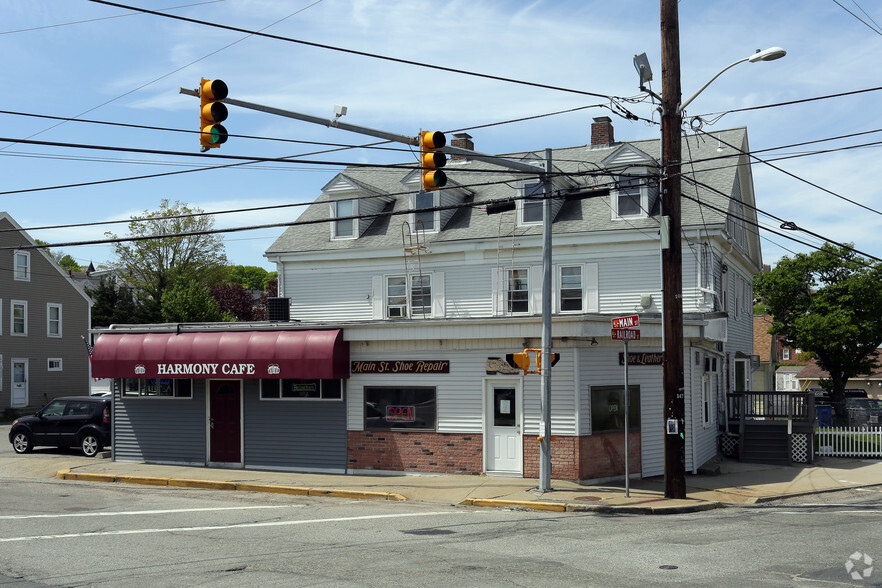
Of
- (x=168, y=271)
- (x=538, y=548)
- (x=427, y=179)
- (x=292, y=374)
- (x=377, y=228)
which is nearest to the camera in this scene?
(x=538, y=548)

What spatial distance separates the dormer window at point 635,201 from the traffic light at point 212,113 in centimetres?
1642

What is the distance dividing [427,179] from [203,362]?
32.8 ft

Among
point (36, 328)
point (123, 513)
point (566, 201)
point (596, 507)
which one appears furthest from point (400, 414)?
point (36, 328)

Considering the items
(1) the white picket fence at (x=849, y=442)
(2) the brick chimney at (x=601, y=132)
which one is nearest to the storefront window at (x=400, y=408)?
(1) the white picket fence at (x=849, y=442)

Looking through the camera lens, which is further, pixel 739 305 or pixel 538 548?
pixel 739 305

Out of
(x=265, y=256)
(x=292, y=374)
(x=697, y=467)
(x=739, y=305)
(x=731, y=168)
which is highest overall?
(x=731, y=168)

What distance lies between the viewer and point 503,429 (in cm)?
1908

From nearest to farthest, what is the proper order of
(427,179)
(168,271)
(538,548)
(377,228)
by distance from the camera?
1. (538,548)
2. (427,179)
3. (377,228)
4. (168,271)

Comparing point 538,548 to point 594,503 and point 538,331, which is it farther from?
point 538,331

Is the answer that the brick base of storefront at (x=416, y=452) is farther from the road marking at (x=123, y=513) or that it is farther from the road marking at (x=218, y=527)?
the road marking at (x=123, y=513)

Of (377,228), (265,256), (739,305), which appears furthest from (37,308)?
(739,305)

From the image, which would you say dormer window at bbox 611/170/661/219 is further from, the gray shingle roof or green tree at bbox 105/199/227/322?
green tree at bbox 105/199/227/322

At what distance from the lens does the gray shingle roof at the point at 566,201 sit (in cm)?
2608

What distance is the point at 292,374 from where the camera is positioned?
20078 mm
